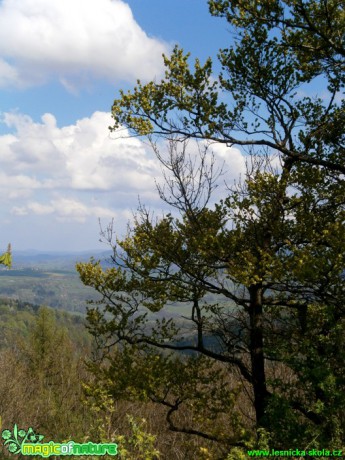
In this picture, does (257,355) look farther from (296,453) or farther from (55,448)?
(55,448)

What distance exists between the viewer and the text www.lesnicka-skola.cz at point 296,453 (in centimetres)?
604

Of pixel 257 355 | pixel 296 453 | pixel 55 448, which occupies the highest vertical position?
pixel 257 355

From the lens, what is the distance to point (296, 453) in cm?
634

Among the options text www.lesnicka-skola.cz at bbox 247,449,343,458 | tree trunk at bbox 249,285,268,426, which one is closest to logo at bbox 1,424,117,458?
text www.lesnicka-skola.cz at bbox 247,449,343,458

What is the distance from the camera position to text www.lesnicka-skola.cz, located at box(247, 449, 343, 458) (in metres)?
6.04

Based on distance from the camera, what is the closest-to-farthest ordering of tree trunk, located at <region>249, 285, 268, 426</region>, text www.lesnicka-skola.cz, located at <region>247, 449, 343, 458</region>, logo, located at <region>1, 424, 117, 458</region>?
logo, located at <region>1, 424, 117, 458</region>, text www.lesnicka-skola.cz, located at <region>247, 449, 343, 458</region>, tree trunk, located at <region>249, 285, 268, 426</region>

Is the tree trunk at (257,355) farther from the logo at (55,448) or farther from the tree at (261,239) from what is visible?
the logo at (55,448)

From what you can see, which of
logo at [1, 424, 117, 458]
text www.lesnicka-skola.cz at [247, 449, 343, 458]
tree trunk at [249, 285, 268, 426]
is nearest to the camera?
logo at [1, 424, 117, 458]

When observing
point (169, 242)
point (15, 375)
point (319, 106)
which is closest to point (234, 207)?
point (169, 242)

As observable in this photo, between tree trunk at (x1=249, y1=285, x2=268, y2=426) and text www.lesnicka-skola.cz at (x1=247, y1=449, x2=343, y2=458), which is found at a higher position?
tree trunk at (x1=249, y1=285, x2=268, y2=426)

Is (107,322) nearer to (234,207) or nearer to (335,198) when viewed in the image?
(234,207)

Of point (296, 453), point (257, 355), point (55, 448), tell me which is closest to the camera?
point (296, 453)

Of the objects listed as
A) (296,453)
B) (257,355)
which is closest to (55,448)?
(296,453)

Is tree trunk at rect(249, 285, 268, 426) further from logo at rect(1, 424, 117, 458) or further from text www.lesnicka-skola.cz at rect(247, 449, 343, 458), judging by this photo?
logo at rect(1, 424, 117, 458)
